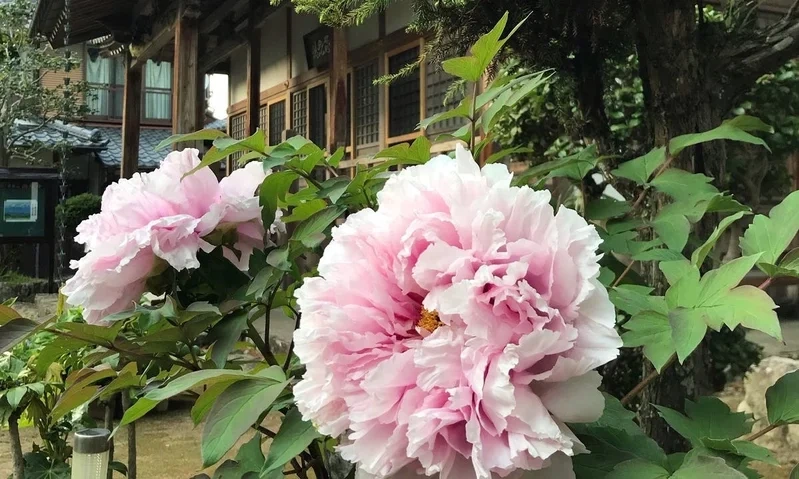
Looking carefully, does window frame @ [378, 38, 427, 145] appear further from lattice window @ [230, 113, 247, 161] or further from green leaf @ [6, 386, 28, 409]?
lattice window @ [230, 113, 247, 161]

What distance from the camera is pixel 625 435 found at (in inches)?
24.8

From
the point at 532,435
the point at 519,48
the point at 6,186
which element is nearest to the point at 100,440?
the point at 532,435

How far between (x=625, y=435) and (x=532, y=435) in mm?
190

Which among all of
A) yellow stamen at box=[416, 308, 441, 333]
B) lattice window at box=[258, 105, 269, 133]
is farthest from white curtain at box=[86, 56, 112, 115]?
yellow stamen at box=[416, 308, 441, 333]

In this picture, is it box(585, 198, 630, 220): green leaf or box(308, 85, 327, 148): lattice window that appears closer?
box(585, 198, 630, 220): green leaf

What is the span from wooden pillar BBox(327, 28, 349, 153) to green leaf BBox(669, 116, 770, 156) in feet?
14.4

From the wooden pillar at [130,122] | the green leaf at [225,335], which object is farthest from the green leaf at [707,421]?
the wooden pillar at [130,122]

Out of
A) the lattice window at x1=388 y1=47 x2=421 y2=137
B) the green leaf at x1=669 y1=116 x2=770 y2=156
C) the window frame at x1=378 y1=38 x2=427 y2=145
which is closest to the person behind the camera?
the green leaf at x1=669 y1=116 x2=770 y2=156

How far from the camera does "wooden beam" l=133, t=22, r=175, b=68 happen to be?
800 cm

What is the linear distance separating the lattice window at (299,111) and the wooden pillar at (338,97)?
2.63 meters

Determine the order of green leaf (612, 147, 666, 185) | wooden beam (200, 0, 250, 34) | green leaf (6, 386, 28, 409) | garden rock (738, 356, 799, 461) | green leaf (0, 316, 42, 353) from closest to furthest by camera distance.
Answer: green leaf (0, 316, 42, 353)
green leaf (612, 147, 666, 185)
green leaf (6, 386, 28, 409)
garden rock (738, 356, 799, 461)
wooden beam (200, 0, 250, 34)

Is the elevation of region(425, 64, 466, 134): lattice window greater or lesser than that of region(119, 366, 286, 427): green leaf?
greater

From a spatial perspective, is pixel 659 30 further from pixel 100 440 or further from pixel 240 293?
pixel 100 440

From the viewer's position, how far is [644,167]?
3.18ft
